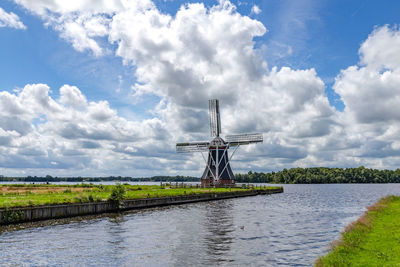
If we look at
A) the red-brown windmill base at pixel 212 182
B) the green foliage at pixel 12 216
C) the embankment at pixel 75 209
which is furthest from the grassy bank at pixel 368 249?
the red-brown windmill base at pixel 212 182

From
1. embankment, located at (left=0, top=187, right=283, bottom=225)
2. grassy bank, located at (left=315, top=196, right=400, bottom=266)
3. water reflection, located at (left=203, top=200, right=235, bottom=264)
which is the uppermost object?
embankment, located at (left=0, top=187, right=283, bottom=225)

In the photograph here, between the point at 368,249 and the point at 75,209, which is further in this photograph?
the point at 75,209

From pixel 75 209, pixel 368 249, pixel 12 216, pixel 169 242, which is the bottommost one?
pixel 169 242

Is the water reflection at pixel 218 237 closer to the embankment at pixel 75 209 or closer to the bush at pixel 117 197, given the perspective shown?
the bush at pixel 117 197

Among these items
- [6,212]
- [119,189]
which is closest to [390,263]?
[6,212]

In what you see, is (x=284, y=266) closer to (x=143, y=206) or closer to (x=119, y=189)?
(x=119, y=189)

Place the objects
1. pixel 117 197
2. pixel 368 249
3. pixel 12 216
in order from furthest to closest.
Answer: pixel 117 197 < pixel 12 216 < pixel 368 249

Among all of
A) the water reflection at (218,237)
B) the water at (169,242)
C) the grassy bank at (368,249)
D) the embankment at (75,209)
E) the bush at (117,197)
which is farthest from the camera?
the bush at (117,197)

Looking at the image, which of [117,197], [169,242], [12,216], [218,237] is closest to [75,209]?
[117,197]

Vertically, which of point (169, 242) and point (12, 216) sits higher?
point (12, 216)

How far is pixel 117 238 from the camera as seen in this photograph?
25344 millimetres

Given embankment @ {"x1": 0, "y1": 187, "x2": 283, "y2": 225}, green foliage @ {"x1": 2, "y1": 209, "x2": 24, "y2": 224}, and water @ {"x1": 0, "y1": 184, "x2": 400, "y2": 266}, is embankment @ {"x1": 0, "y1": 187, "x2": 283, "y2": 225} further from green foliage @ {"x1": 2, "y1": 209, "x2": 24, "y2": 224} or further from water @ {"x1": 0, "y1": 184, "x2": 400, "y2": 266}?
water @ {"x1": 0, "y1": 184, "x2": 400, "y2": 266}

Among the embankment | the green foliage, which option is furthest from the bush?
the green foliage

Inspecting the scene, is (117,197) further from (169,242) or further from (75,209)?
(169,242)
